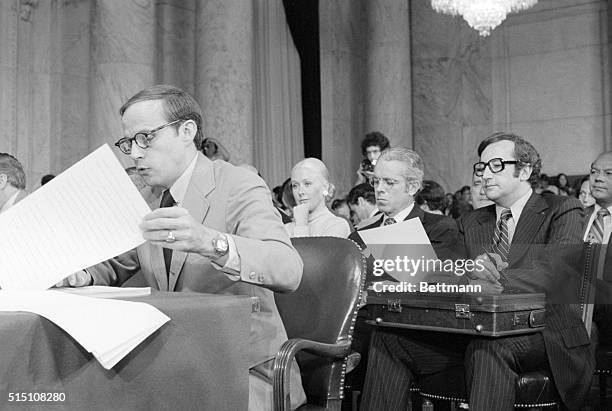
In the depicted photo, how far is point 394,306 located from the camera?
3521mm

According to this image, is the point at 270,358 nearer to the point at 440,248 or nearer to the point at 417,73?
the point at 440,248

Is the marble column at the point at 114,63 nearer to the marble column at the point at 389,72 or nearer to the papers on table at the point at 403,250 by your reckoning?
the marble column at the point at 389,72

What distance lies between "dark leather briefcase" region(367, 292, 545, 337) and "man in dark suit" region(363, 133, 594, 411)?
10 centimetres

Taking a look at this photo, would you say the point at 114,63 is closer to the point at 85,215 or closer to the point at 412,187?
the point at 412,187

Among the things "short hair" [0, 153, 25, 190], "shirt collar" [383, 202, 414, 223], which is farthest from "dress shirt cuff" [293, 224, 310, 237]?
"short hair" [0, 153, 25, 190]

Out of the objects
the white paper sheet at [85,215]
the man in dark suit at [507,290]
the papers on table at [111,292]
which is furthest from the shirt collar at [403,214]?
the white paper sheet at [85,215]

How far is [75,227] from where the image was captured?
1556mm

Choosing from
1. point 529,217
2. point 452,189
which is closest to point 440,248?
point 529,217

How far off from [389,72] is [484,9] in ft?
6.60

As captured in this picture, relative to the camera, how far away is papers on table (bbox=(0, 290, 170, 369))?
1.29 m

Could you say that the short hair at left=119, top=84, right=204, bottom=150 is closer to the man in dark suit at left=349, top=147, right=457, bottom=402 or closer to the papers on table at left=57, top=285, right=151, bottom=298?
the papers on table at left=57, top=285, right=151, bottom=298

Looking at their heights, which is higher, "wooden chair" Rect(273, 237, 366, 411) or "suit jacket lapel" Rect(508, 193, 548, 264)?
"suit jacket lapel" Rect(508, 193, 548, 264)

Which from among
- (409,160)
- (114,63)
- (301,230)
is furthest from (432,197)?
(114,63)

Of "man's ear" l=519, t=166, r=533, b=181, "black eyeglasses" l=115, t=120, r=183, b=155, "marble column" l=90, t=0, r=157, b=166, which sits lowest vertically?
"man's ear" l=519, t=166, r=533, b=181
